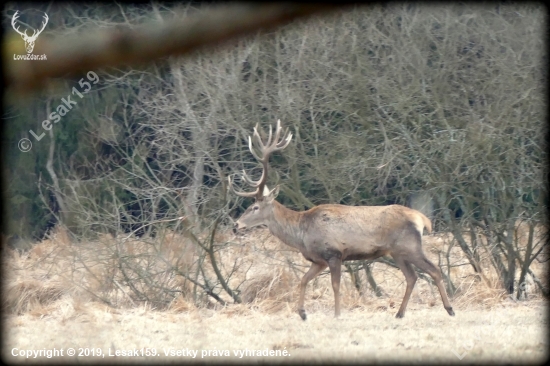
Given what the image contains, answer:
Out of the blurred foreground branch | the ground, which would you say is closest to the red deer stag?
the ground

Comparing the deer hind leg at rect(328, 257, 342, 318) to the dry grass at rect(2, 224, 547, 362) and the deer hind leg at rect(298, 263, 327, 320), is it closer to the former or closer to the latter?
the deer hind leg at rect(298, 263, 327, 320)

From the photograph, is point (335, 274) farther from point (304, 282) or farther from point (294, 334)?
point (294, 334)

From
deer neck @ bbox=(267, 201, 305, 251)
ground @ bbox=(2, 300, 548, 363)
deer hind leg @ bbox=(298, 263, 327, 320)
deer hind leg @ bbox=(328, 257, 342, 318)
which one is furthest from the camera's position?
deer neck @ bbox=(267, 201, 305, 251)

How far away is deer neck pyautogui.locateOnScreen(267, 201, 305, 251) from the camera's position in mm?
10375

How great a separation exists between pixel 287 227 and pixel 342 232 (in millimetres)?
909

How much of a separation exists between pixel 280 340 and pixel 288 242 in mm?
3007

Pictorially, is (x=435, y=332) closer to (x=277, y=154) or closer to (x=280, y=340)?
(x=280, y=340)

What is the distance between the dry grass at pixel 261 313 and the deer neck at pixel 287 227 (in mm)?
907

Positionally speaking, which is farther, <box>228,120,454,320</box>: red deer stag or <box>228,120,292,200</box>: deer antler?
<box>228,120,292,200</box>: deer antler

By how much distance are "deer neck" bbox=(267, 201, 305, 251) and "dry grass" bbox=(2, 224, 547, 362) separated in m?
0.91

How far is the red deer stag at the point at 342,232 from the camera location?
9.62 metres

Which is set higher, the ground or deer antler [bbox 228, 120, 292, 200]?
deer antler [bbox 228, 120, 292, 200]

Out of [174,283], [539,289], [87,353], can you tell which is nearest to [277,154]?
[174,283]

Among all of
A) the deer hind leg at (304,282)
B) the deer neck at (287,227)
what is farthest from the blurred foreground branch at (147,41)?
the deer neck at (287,227)
